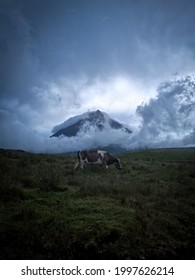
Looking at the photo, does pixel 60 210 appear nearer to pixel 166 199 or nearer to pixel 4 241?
pixel 4 241

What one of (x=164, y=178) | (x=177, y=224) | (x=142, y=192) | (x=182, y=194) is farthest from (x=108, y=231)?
(x=164, y=178)

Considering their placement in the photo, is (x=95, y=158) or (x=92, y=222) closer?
(x=92, y=222)

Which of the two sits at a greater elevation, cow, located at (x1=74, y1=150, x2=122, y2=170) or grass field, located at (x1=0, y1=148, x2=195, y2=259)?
cow, located at (x1=74, y1=150, x2=122, y2=170)

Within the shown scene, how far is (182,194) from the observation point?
48.1 feet

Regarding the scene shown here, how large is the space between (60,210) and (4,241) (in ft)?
9.25

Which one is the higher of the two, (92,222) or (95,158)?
(95,158)

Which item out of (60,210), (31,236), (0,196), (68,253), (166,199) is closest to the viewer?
(68,253)

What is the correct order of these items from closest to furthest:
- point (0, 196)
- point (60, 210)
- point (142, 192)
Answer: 1. point (60, 210)
2. point (0, 196)
3. point (142, 192)

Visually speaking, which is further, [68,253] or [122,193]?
[122,193]

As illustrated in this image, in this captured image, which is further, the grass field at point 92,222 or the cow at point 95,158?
the cow at point 95,158

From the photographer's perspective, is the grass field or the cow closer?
the grass field

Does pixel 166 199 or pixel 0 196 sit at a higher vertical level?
pixel 0 196

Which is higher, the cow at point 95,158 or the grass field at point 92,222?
the cow at point 95,158
